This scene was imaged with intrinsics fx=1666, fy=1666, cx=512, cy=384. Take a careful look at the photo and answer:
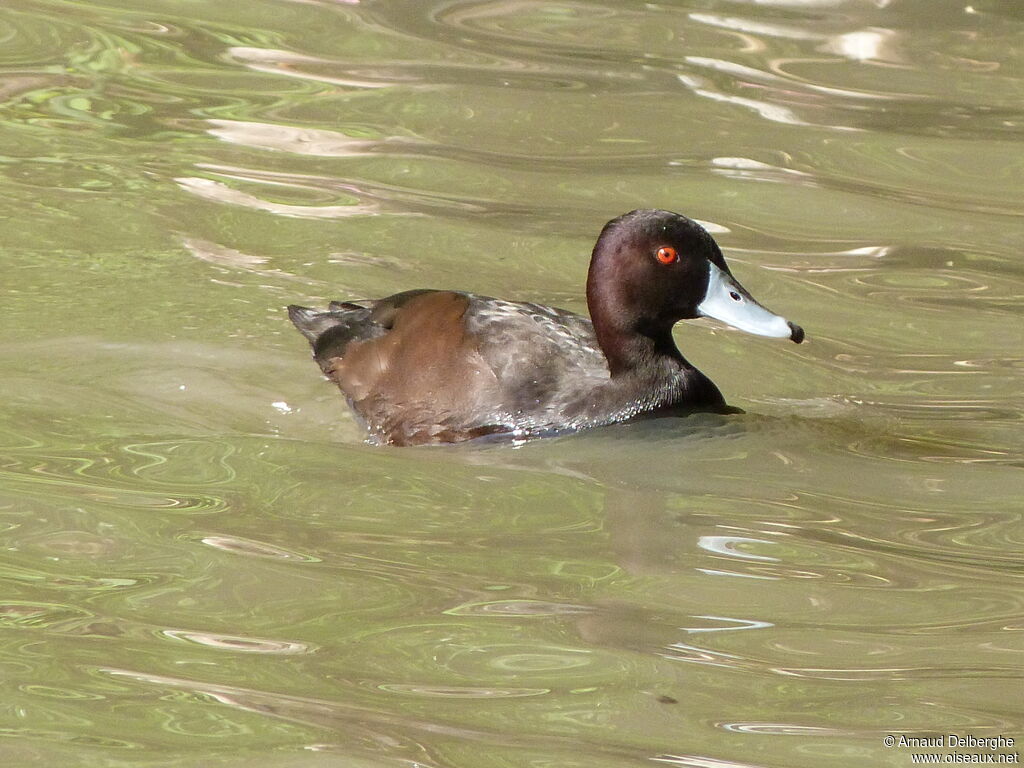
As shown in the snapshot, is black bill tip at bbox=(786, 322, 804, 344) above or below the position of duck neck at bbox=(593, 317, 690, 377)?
above

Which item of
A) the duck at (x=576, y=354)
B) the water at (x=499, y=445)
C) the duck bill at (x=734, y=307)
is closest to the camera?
the water at (x=499, y=445)

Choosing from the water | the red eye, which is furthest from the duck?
the water

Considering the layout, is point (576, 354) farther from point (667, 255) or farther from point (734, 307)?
point (734, 307)

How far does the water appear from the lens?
4.14m

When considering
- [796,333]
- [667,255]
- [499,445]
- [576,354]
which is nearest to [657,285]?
[667,255]

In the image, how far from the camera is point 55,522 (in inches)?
204

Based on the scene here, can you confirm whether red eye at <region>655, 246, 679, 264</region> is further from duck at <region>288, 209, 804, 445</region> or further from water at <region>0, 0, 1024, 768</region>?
water at <region>0, 0, 1024, 768</region>

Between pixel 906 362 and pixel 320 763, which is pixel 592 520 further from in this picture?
pixel 906 362


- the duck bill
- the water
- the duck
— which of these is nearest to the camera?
the water

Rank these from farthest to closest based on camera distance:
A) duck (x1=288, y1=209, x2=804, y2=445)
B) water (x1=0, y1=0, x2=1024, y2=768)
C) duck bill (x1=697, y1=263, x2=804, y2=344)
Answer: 1. duck bill (x1=697, y1=263, x2=804, y2=344)
2. duck (x1=288, y1=209, x2=804, y2=445)
3. water (x1=0, y1=0, x2=1024, y2=768)

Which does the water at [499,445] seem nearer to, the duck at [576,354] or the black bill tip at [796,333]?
the duck at [576,354]

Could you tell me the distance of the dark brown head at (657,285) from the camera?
6.40 meters

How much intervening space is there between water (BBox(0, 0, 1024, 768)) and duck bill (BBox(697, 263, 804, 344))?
15.6 inches

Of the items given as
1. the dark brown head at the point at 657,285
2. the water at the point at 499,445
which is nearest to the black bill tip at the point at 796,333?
the dark brown head at the point at 657,285
